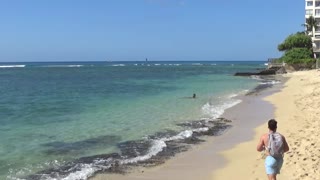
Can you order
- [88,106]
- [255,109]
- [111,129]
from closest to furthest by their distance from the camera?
[111,129], [255,109], [88,106]

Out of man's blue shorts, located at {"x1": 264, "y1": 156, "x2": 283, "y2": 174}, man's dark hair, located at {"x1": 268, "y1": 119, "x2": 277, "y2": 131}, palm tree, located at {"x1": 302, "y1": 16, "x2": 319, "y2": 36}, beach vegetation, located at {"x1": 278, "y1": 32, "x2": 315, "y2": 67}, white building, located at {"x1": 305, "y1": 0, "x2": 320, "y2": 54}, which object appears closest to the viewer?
man's dark hair, located at {"x1": 268, "y1": 119, "x2": 277, "y2": 131}

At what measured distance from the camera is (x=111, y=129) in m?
19.9

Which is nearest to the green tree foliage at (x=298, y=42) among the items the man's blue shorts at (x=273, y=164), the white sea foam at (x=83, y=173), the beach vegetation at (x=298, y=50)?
the beach vegetation at (x=298, y=50)

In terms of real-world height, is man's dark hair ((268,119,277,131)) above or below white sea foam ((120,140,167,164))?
above

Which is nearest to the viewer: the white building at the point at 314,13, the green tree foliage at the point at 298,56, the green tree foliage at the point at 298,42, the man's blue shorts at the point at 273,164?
the man's blue shorts at the point at 273,164

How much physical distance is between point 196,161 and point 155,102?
18.6m

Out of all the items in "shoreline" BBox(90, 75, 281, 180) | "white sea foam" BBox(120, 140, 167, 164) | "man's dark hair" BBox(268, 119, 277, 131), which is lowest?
"shoreline" BBox(90, 75, 281, 180)

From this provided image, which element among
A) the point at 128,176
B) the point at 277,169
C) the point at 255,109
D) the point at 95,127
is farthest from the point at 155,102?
the point at 277,169

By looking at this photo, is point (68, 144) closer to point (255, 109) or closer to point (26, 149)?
point (26, 149)

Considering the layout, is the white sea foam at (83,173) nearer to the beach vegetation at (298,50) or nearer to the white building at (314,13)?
the beach vegetation at (298,50)

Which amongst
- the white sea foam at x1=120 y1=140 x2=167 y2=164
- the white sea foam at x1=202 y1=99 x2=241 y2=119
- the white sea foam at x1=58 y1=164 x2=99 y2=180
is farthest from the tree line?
the white sea foam at x1=58 y1=164 x2=99 y2=180

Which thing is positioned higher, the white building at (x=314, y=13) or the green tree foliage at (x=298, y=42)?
the white building at (x=314, y=13)

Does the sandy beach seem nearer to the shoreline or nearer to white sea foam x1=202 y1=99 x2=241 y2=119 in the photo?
the shoreline

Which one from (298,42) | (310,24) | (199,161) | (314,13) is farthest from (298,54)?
(199,161)
